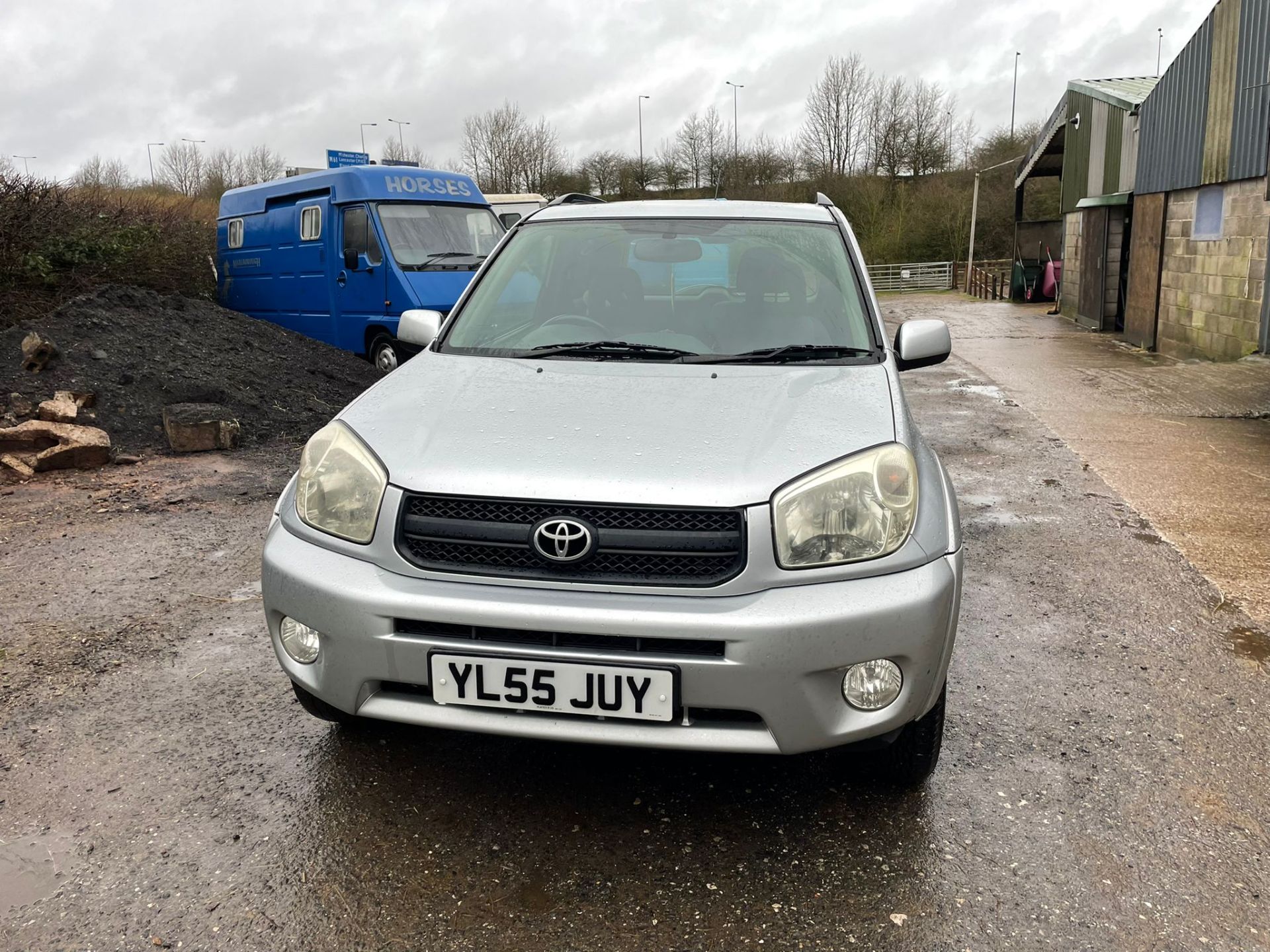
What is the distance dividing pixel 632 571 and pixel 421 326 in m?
1.93

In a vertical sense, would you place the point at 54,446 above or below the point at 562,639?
below

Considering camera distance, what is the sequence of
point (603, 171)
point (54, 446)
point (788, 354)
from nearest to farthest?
point (788, 354), point (54, 446), point (603, 171)

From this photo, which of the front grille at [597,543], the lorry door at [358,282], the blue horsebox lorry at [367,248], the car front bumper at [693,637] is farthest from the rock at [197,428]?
the front grille at [597,543]

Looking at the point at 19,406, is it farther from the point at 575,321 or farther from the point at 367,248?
the point at 575,321

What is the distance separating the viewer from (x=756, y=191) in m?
52.2

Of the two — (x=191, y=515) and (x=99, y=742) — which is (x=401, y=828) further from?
(x=191, y=515)

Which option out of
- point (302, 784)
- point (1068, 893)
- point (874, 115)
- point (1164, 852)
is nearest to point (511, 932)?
point (302, 784)

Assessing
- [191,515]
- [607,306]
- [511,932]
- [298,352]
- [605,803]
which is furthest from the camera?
[298,352]

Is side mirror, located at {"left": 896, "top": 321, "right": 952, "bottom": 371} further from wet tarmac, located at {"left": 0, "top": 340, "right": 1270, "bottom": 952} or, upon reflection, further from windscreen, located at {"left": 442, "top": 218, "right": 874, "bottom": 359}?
wet tarmac, located at {"left": 0, "top": 340, "right": 1270, "bottom": 952}

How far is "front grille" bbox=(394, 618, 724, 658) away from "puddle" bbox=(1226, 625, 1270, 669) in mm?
2697

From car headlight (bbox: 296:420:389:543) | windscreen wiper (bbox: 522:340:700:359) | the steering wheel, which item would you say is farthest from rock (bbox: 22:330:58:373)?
car headlight (bbox: 296:420:389:543)

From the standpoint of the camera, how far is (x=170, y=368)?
9.21 metres

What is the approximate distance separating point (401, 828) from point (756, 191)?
171 feet

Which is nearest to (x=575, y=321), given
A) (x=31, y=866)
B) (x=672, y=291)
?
(x=672, y=291)
